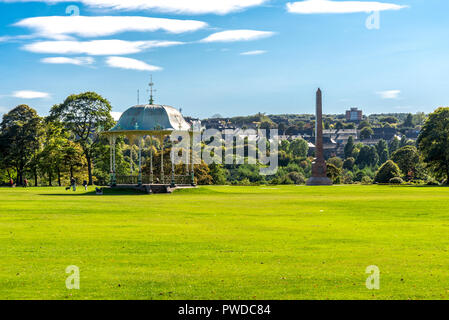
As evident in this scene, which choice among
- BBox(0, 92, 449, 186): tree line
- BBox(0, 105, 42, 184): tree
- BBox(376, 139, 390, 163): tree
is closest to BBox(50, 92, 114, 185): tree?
BBox(0, 92, 449, 186): tree line

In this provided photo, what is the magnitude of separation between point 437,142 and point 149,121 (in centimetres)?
4418

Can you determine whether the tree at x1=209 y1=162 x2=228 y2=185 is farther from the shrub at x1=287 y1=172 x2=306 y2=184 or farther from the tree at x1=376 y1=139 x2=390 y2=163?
the tree at x1=376 y1=139 x2=390 y2=163

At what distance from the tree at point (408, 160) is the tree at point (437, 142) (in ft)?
76.6

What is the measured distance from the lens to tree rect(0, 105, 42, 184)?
290 ft

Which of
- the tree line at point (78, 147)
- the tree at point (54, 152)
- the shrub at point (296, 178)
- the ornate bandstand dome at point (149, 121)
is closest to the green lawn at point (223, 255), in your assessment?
the ornate bandstand dome at point (149, 121)

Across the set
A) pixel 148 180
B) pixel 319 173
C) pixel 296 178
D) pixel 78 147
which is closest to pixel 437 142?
pixel 319 173

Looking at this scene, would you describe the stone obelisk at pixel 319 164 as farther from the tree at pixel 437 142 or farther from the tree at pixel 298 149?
the tree at pixel 298 149

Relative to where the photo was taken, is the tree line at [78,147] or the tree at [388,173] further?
the tree at [388,173]

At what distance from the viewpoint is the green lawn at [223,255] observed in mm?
13031

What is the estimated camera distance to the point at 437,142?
85.1 m

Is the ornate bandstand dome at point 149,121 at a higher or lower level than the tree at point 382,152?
higher
